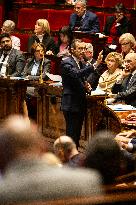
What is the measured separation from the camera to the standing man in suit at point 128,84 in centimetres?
626

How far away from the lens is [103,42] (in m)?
8.59

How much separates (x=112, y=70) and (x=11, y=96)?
162 cm

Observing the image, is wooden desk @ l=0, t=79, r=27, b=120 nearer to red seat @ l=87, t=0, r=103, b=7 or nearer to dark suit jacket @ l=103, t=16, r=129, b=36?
dark suit jacket @ l=103, t=16, r=129, b=36

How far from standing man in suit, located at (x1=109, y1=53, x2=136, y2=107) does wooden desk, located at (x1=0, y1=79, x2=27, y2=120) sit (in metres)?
1.72

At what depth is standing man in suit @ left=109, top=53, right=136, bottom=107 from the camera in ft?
20.5

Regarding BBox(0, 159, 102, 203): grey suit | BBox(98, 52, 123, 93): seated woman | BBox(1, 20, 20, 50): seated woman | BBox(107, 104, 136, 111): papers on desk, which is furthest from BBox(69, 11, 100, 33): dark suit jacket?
BBox(0, 159, 102, 203): grey suit

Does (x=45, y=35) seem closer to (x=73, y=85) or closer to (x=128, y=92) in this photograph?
(x=73, y=85)

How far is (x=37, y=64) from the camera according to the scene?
8109 mm

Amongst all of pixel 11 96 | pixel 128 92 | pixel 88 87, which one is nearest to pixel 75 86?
pixel 88 87

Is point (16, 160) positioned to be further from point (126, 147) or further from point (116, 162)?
point (126, 147)

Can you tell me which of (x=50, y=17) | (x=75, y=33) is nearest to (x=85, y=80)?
(x=75, y=33)

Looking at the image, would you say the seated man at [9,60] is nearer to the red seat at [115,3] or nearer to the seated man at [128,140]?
the red seat at [115,3]

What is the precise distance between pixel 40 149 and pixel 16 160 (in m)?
0.19

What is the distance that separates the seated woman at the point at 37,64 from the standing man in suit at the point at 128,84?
171 centimetres
